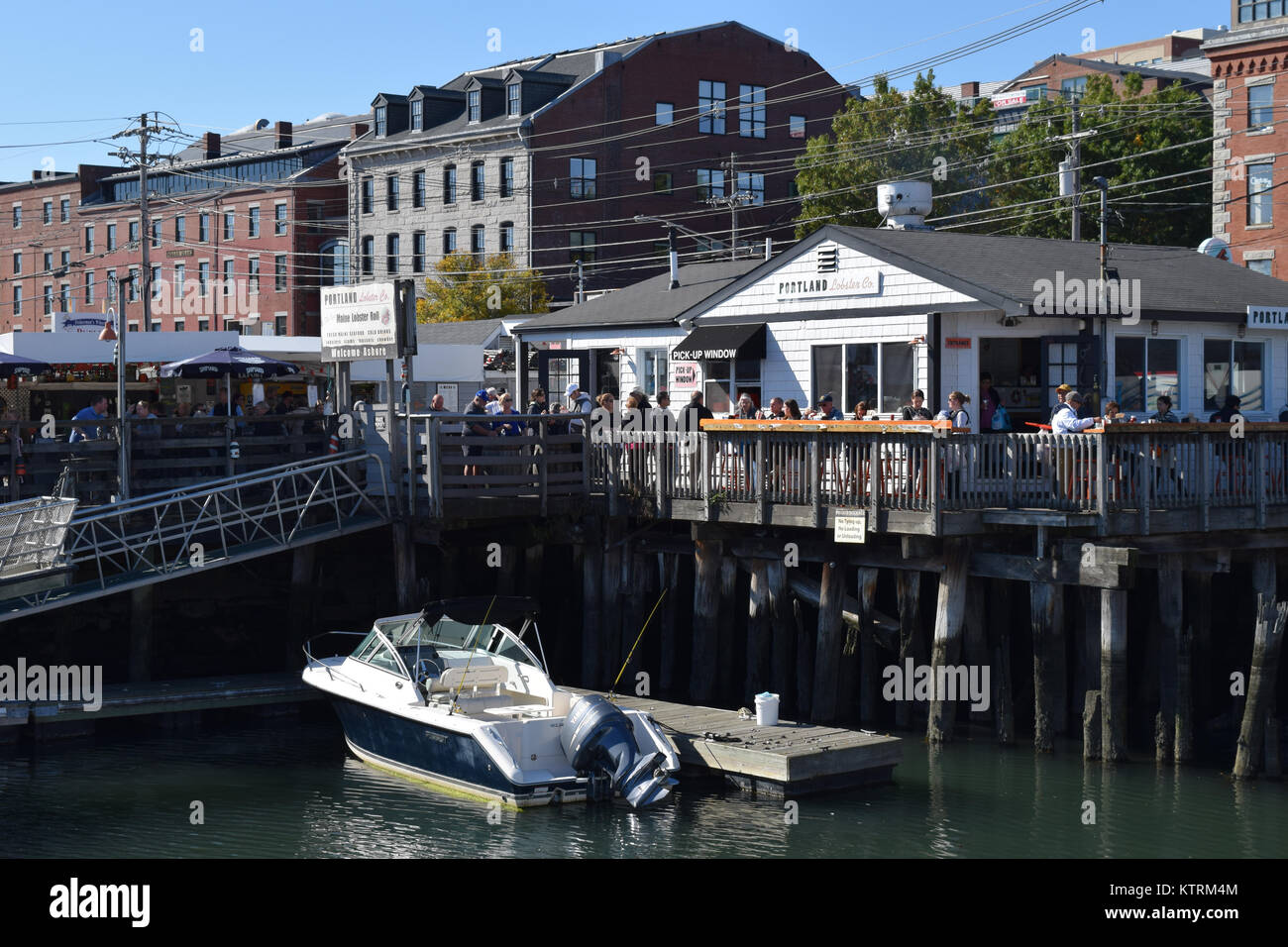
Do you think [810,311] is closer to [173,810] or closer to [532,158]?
[173,810]

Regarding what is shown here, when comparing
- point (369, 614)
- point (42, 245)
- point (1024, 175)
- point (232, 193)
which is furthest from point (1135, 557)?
point (42, 245)

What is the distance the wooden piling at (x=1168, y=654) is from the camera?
793 inches

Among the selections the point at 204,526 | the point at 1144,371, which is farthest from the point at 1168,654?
the point at 204,526

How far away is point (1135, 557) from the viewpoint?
63.0 feet

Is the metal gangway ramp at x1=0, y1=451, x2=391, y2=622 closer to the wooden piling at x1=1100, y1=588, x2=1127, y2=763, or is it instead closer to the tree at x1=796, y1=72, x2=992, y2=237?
the wooden piling at x1=1100, y1=588, x2=1127, y2=763

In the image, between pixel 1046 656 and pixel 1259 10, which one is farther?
pixel 1259 10

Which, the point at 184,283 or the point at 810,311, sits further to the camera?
the point at 184,283

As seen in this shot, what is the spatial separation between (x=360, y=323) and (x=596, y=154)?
136 feet

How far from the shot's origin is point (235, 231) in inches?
3041

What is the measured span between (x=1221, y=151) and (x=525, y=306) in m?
25.9

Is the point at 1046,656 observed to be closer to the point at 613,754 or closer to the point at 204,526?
the point at 613,754

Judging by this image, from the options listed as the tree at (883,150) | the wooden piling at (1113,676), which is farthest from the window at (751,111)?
the wooden piling at (1113,676)

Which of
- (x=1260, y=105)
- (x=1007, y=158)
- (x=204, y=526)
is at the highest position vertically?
(x=1260, y=105)

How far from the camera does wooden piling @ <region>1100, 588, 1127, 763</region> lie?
1970 cm
